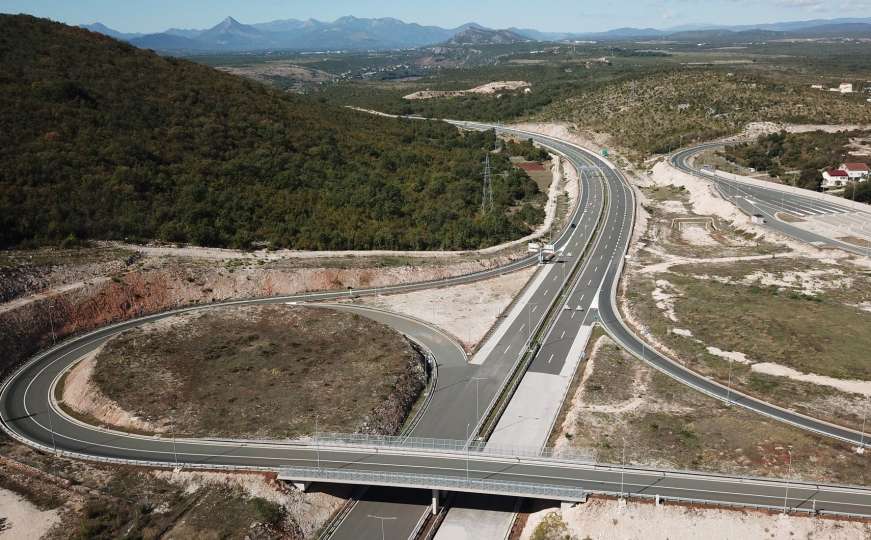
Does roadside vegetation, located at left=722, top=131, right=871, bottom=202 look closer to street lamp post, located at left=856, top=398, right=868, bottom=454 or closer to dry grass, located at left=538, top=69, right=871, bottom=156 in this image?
dry grass, located at left=538, top=69, right=871, bottom=156

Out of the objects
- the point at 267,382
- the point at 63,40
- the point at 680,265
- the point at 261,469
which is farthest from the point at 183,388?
the point at 63,40

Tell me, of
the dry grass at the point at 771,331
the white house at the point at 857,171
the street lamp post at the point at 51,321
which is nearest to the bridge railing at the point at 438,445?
the dry grass at the point at 771,331

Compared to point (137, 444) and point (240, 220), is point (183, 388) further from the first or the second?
point (240, 220)

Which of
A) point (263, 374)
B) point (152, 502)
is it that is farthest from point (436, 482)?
point (263, 374)

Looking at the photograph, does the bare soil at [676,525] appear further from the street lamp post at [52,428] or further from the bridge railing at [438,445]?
the street lamp post at [52,428]

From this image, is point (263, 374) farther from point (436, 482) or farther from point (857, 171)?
point (857, 171)

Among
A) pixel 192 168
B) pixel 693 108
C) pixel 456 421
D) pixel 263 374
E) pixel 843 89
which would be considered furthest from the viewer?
pixel 843 89
